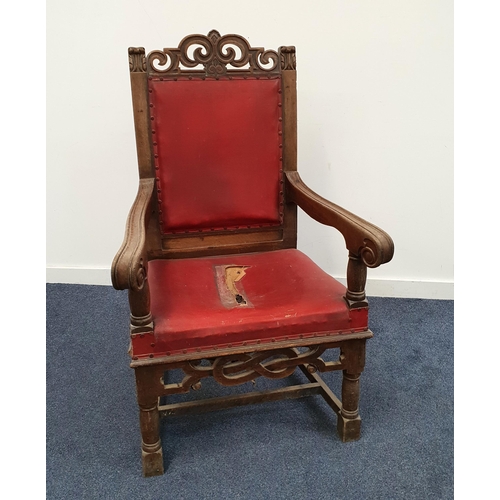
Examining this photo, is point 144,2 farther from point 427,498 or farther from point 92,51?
point 427,498

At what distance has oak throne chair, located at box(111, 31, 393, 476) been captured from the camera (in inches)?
48.8

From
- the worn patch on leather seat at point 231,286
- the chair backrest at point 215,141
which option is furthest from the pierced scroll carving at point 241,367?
the chair backrest at point 215,141

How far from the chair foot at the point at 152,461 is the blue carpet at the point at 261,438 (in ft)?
0.09

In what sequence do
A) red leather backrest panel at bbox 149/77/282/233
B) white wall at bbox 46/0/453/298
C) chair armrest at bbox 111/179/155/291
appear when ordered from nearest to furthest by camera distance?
chair armrest at bbox 111/179/155/291 < red leather backrest panel at bbox 149/77/282/233 < white wall at bbox 46/0/453/298

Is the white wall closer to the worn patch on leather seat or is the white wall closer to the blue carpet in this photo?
the blue carpet

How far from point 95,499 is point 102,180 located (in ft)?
5.53

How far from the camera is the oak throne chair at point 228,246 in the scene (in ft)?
4.06

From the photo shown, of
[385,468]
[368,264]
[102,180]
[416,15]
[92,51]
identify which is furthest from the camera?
[102,180]

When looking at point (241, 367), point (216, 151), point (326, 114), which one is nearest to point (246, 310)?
point (241, 367)

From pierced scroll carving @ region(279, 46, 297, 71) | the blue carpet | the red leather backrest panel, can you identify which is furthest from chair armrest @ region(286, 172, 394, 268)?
the blue carpet

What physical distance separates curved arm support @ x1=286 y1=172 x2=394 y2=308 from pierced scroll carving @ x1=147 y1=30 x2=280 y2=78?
1.83 feet

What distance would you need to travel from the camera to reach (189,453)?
57.6 inches

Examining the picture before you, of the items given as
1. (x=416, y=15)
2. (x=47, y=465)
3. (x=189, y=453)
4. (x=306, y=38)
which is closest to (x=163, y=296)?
(x=189, y=453)

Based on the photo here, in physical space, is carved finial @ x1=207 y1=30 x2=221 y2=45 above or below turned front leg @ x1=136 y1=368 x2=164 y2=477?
above
